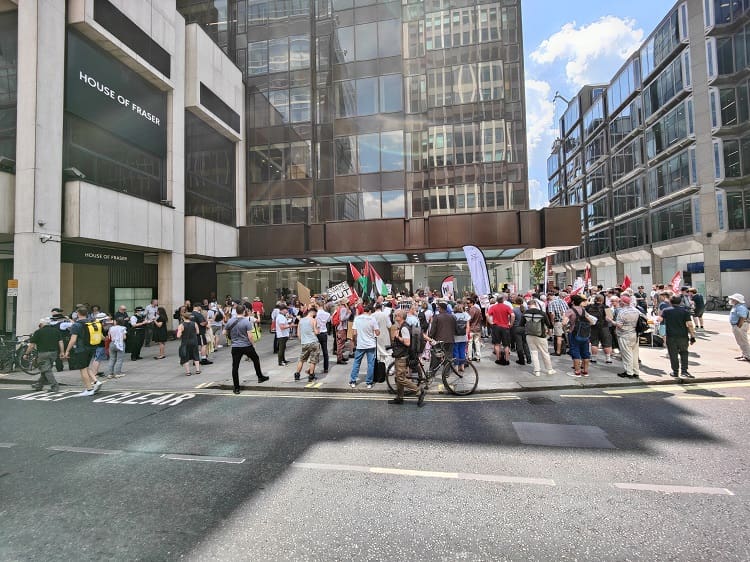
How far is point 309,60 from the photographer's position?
1021 inches

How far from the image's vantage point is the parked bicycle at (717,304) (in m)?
28.9

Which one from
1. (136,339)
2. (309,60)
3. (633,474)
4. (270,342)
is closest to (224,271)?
(270,342)

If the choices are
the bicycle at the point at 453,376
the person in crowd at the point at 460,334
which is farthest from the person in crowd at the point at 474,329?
the bicycle at the point at 453,376

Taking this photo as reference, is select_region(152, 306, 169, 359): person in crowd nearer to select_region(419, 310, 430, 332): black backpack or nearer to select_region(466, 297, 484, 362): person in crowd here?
select_region(419, 310, 430, 332): black backpack

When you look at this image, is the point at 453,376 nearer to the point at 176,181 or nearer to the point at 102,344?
the point at 102,344

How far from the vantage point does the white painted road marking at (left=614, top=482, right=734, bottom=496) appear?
3900 mm

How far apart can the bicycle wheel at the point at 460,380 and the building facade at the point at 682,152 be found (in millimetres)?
34956

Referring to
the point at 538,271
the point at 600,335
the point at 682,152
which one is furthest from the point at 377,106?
the point at 538,271

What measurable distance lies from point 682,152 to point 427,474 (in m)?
43.2

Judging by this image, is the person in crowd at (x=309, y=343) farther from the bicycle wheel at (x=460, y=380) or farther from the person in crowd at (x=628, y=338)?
the person in crowd at (x=628, y=338)

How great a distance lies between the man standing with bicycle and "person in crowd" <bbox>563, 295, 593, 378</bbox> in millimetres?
4436

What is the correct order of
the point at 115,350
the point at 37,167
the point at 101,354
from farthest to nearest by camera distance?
1. the point at 37,167
2. the point at 101,354
3. the point at 115,350

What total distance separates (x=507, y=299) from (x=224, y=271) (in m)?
19.1

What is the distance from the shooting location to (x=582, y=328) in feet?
30.0
